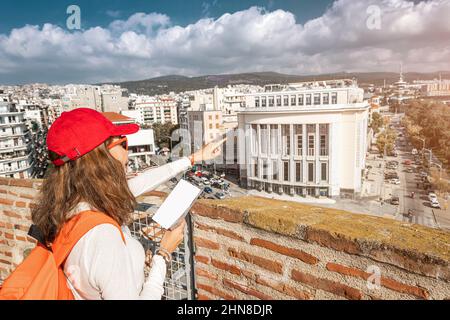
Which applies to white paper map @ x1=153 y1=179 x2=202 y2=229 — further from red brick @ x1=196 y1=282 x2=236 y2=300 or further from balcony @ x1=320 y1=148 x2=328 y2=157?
balcony @ x1=320 y1=148 x2=328 y2=157

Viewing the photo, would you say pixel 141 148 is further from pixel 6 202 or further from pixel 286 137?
pixel 6 202

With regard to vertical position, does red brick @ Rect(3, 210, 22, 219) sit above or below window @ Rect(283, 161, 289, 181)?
above

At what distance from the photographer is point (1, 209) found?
299 cm

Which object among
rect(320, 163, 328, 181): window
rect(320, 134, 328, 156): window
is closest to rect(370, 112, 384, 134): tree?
rect(320, 163, 328, 181): window

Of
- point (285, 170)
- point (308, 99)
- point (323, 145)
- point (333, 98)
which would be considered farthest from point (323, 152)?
point (308, 99)

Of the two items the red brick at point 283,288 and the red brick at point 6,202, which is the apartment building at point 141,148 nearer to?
the red brick at point 6,202

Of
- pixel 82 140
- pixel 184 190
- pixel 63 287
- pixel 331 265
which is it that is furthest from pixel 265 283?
pixel 82 140

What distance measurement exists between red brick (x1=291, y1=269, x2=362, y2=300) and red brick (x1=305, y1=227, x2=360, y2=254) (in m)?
0.18

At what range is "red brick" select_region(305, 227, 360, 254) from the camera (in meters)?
1.36

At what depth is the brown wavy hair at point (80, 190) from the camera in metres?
1.09

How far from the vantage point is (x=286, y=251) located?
62.4 inches

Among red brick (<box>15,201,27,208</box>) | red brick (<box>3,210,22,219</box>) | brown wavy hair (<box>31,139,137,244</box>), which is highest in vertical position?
brown wavy hair (<box>31,139,137,244</box>)

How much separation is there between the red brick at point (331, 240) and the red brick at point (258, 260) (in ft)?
0.86

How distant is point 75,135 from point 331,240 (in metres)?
1.15
